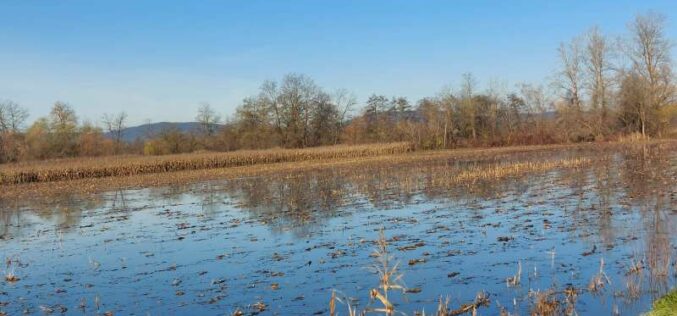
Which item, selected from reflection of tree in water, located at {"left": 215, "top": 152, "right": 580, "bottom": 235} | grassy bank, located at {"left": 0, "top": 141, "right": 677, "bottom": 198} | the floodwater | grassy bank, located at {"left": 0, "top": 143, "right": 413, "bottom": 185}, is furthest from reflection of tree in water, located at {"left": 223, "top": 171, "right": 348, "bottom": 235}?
grassy bank, located at {"left": 0, "top": 143, "right": 413, "bottom": 185}

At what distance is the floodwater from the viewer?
806 centimetres

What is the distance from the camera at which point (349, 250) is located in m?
11.3

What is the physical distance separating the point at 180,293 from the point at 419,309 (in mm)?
3829

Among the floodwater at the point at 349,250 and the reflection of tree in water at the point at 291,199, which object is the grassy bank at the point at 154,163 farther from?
the floodwater at the point at 349,250

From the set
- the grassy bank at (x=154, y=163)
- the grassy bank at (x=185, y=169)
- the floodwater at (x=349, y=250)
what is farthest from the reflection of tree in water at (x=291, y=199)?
the grassy bank at (x=154, y=163)

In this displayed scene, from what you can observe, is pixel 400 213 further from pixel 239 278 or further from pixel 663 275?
pixel 663 275

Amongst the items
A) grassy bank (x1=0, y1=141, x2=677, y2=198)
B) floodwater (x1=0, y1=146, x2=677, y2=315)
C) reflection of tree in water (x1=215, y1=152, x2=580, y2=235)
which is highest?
grassy bank (x1=0, y1=141, x2=677, y2=198)

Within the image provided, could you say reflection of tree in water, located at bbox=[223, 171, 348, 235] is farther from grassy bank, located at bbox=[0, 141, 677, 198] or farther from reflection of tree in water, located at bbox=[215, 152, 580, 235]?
grassy bank, located at bbox=[0, 141, 677, 198]

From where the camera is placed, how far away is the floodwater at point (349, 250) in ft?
26.5

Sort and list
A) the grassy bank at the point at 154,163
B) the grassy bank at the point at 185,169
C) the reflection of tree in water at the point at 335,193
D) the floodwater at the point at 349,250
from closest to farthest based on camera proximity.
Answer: the floodwater at the point at 349,250
the reflection of tree in water at the point at 335,193
the grassy bank at the point at 185,169
the grassy bank at the point at 154,163

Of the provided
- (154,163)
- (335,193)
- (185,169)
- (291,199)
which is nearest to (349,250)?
(291,199)

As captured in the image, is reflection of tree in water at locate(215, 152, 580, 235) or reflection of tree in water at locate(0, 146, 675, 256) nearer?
reflection of tree in water at locate(0, 146, 675, 256)

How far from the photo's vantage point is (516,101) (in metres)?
72.1

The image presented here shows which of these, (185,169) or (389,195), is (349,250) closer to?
(389,195)
